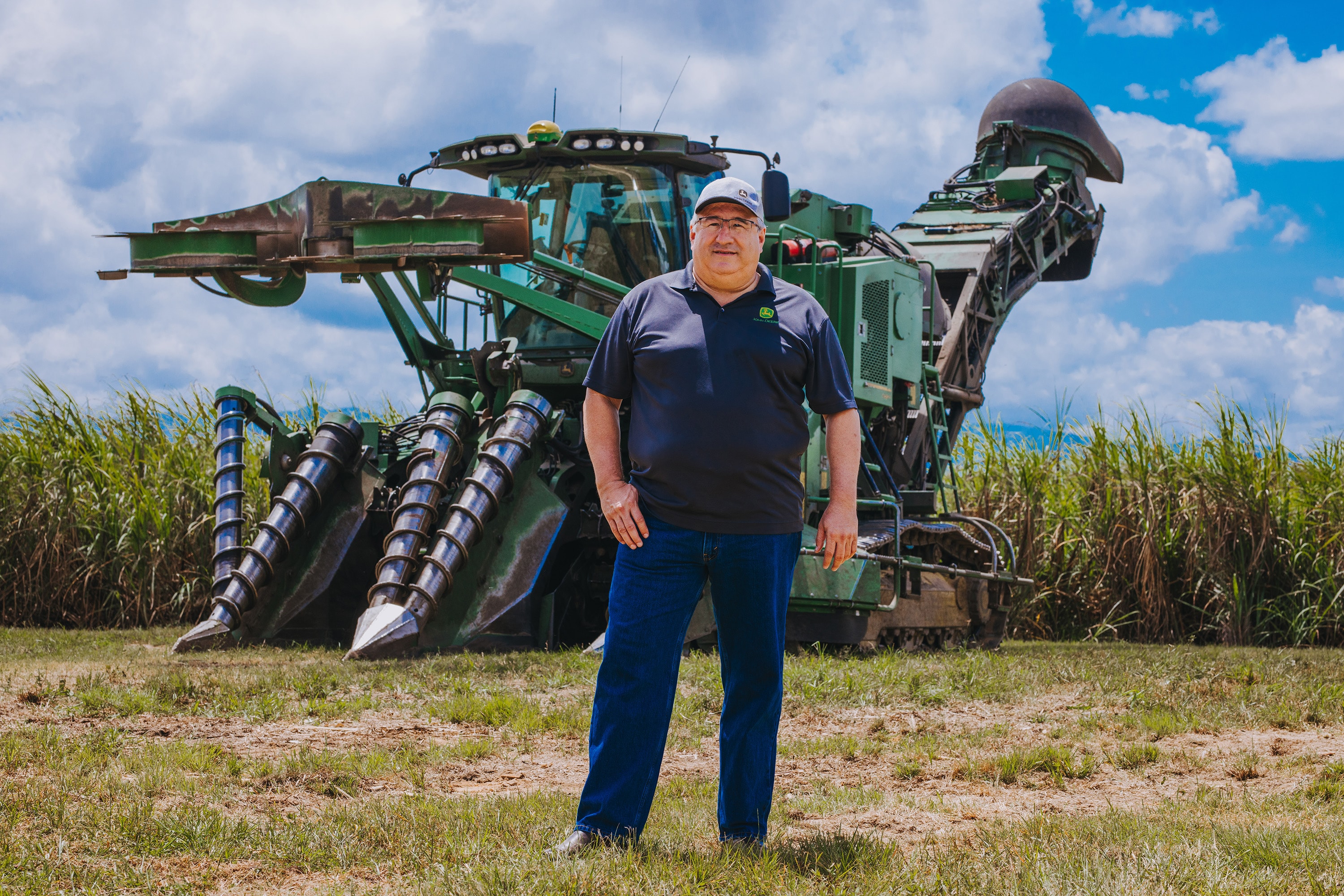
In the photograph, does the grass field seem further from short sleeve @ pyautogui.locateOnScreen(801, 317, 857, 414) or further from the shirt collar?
the shirt collar

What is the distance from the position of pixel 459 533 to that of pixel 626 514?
15.8 ft

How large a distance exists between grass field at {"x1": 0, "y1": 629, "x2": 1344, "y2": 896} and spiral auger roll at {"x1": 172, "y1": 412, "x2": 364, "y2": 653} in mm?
327

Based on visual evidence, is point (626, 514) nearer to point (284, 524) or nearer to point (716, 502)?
point (716, 502)

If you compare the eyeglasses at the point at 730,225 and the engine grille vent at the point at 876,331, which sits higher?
the engine grille vent at the point at 876,331

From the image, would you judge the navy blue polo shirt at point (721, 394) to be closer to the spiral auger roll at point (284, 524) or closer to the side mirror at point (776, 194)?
the side mirror at point (776, 194)

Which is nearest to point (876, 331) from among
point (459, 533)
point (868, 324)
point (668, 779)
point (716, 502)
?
point (868, 324)

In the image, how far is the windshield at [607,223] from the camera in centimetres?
1005

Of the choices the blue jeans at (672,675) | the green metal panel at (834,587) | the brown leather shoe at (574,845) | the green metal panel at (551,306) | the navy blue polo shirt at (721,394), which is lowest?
the brown leather shoe at (574,845)

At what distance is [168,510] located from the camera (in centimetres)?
1234

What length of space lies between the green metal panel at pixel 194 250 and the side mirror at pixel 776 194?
9.99 ft

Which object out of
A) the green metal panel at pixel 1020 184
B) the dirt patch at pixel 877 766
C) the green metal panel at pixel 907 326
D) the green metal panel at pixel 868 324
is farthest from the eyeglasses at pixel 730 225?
the green metal panel at pixel 1020 184

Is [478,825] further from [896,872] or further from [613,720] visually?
[896,872]

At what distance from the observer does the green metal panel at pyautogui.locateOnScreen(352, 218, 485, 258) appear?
8.27m

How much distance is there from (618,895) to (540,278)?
22.5 ft
